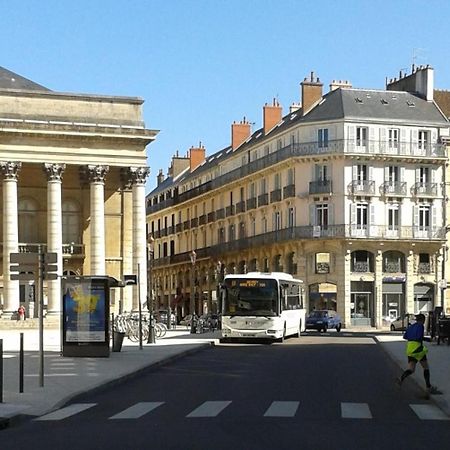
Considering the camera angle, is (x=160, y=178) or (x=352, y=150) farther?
(x=160, y=178)

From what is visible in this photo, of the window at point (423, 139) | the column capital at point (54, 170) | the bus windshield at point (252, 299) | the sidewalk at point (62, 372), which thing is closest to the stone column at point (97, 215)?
the column capital at point (54, 170)

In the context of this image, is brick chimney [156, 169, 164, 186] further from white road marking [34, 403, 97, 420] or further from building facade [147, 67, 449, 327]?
white road marking [34, 403, 97, 420]

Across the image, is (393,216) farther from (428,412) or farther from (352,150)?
(428,412)

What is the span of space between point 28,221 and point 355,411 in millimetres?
48187

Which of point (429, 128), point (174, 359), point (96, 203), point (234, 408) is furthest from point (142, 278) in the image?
point (234, 408)

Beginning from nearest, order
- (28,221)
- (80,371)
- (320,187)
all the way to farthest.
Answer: (80,371) → (28,221) → (320,187)

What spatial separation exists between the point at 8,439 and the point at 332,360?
18088mm

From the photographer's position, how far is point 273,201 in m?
74.1

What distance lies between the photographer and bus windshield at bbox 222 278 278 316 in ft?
135

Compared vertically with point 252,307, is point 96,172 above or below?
above

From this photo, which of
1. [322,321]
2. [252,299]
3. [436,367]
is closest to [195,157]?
[322,321]

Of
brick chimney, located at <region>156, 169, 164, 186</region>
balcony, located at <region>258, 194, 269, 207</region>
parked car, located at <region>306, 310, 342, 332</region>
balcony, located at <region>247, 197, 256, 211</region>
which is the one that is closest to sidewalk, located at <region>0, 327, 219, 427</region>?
parked car, located at <region>306, 310, 342, 332</region>

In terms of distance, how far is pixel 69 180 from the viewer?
63.3m

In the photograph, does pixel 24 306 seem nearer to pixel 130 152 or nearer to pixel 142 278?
pixel 142 278
